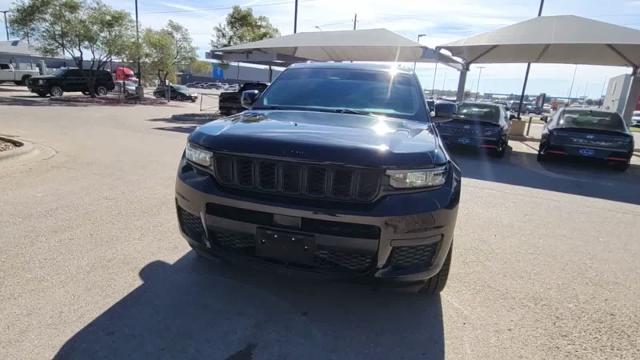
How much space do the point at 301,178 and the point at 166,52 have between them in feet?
109

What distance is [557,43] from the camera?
12773 millimetres

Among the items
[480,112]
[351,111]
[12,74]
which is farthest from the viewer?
[12,74]

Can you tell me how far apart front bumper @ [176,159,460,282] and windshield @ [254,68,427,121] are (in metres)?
1.34

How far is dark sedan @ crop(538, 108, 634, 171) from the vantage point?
952 centimetres

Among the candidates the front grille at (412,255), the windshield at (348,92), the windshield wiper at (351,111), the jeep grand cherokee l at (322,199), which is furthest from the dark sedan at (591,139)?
the front grille at (412,255)

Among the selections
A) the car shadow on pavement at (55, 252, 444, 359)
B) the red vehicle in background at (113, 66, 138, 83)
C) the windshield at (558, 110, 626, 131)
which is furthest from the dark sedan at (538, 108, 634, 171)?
the red vehicle in background at (113, 66, 138, 83)

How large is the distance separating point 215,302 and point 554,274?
2.95 meters

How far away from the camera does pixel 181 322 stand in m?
2.64

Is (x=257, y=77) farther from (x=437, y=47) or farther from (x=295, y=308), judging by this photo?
(x=295, y=308)

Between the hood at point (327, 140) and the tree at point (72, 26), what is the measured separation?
80.4 ft

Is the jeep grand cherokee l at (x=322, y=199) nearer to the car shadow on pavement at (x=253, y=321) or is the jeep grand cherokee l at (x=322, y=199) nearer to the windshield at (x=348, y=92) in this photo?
the car shadow on pavement at (x=253, y=321)

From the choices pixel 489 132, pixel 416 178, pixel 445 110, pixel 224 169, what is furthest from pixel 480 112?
pixel 224 169

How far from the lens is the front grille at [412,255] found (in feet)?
7.89

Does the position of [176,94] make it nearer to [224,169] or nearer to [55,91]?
[55,91]
